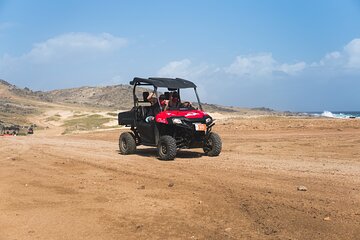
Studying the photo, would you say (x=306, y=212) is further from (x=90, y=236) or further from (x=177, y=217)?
(x=90, y=236)

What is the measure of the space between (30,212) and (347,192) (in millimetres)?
4800

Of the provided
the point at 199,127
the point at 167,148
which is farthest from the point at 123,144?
the point at 199,127

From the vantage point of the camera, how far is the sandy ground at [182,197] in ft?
18.2

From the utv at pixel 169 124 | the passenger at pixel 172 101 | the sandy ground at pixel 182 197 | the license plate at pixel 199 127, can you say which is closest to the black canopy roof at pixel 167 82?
the utv at pixel 169 124

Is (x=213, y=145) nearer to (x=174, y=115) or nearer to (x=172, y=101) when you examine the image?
(x=174, y=115)

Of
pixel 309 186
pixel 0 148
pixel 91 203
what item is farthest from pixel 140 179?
pixel 0 148

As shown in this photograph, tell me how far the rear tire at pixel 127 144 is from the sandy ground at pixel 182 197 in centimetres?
114

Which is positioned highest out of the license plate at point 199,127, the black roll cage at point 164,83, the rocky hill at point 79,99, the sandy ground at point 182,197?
the rocky hill at point 79,99

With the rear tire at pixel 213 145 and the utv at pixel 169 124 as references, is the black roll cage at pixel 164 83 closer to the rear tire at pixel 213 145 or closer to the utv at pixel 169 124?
the utv at pixel 169 124

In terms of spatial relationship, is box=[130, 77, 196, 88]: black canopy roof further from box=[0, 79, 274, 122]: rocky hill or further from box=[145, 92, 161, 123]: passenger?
box=[0, 79, 274, 122]: rocky hill

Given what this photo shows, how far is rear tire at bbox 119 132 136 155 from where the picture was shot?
525 inches

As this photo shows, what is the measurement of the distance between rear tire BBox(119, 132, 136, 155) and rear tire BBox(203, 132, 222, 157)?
2.28 meters

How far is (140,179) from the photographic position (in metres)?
8.80

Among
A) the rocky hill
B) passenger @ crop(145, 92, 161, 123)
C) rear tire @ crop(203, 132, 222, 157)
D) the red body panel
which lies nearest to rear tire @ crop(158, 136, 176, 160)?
the red body panel
